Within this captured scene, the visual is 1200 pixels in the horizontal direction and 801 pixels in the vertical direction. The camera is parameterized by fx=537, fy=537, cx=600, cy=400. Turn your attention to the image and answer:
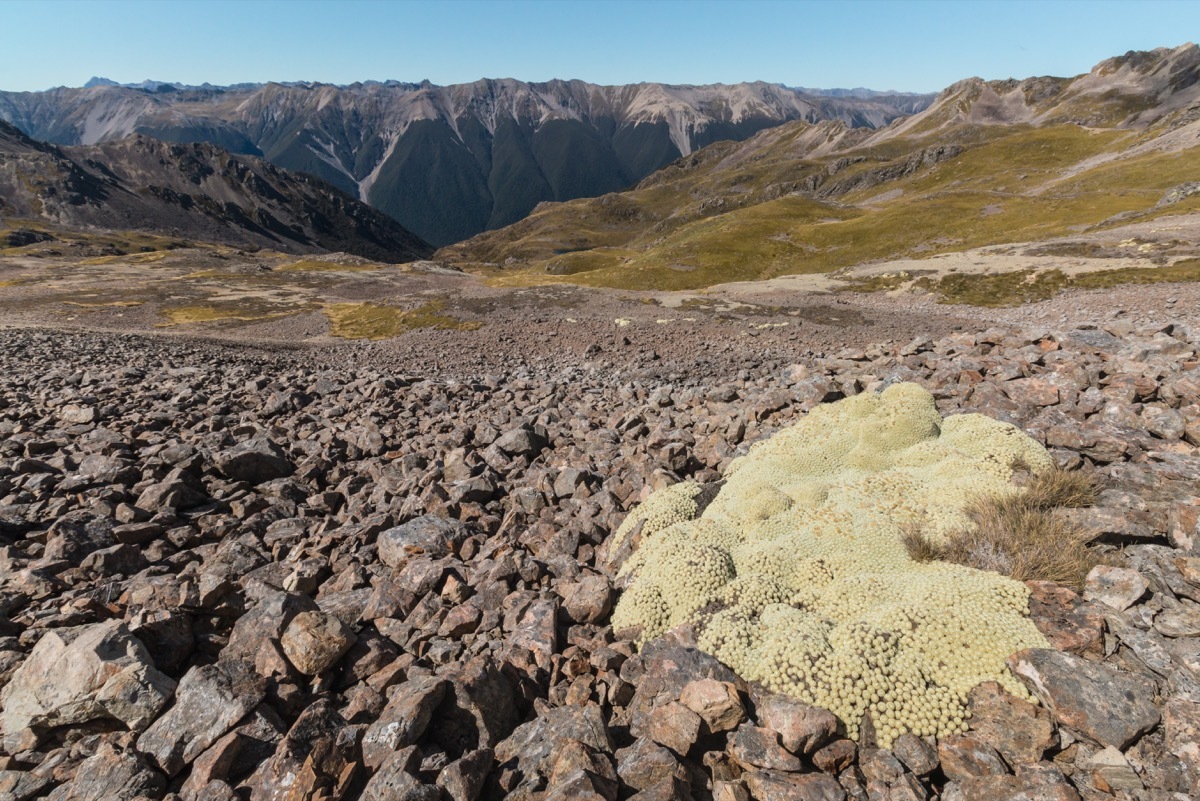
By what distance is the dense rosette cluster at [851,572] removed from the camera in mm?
6922

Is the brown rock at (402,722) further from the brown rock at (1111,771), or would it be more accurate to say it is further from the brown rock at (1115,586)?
the brown rock at (1115,586)

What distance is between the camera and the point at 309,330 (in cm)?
5769

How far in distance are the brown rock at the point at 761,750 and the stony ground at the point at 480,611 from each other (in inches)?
1.1

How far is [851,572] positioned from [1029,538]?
2715mm

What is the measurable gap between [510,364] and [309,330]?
3121 centimetres

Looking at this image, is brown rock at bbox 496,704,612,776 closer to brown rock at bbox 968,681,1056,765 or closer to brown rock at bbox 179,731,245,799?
brown rock at bbox 179,731,245,799

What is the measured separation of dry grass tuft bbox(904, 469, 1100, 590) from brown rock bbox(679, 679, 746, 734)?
4607 millimetres

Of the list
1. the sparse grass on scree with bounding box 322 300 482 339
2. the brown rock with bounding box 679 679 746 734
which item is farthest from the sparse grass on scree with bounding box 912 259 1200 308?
the brown rock with bounding box 679 679 746 734

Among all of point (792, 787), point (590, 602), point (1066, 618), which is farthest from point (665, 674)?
point (1066, 618)

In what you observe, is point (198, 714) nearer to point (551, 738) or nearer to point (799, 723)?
point (551, 738)

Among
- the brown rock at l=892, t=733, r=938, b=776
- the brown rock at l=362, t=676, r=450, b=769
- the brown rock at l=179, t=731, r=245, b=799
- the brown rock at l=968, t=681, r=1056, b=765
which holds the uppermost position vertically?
the brown rock at l=968, t=681, r=1056, b=765

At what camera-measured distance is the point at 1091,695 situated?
6188 millimetres

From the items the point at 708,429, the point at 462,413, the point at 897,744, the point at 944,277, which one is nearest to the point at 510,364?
the point at 462,413

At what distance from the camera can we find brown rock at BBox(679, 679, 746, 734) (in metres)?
6.75
